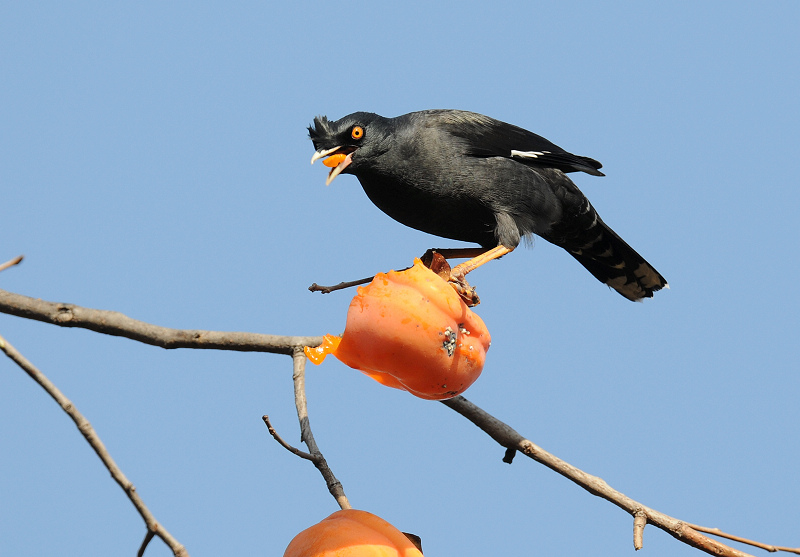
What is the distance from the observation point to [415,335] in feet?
9.58

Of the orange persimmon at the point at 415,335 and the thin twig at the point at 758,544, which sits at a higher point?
the orange persimmon at the point at 415,335

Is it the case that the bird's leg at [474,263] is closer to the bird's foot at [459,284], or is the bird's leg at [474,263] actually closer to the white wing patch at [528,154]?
the bird's foot at [459,284]

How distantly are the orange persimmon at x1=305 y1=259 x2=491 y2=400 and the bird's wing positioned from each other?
203 cm

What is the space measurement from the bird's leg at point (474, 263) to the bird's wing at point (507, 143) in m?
0.71

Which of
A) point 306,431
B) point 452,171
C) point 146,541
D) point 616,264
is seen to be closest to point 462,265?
point 452,171

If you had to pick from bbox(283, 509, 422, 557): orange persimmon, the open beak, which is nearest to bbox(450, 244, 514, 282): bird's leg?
the open beak

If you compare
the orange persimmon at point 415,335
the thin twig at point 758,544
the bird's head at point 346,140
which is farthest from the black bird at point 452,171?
the thin twig at point 758,544

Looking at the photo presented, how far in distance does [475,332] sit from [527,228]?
1.88m

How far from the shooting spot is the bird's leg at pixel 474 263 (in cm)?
385

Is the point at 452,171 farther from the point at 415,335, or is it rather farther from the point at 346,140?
the point at 415,335

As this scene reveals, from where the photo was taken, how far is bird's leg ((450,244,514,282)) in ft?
12.6

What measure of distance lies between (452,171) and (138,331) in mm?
2345

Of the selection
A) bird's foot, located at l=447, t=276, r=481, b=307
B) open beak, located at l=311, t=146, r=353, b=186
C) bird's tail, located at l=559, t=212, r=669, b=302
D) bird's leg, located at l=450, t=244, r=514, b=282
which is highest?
open beak, located at l=311, t=146, r=353, b=186

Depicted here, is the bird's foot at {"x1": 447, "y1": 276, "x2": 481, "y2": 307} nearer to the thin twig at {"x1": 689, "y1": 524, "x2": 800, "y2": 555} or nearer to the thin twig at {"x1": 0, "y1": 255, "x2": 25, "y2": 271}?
→ the thin twig at {"x1": 689, "y1": 524, "x2": 800, "y2": 555}
